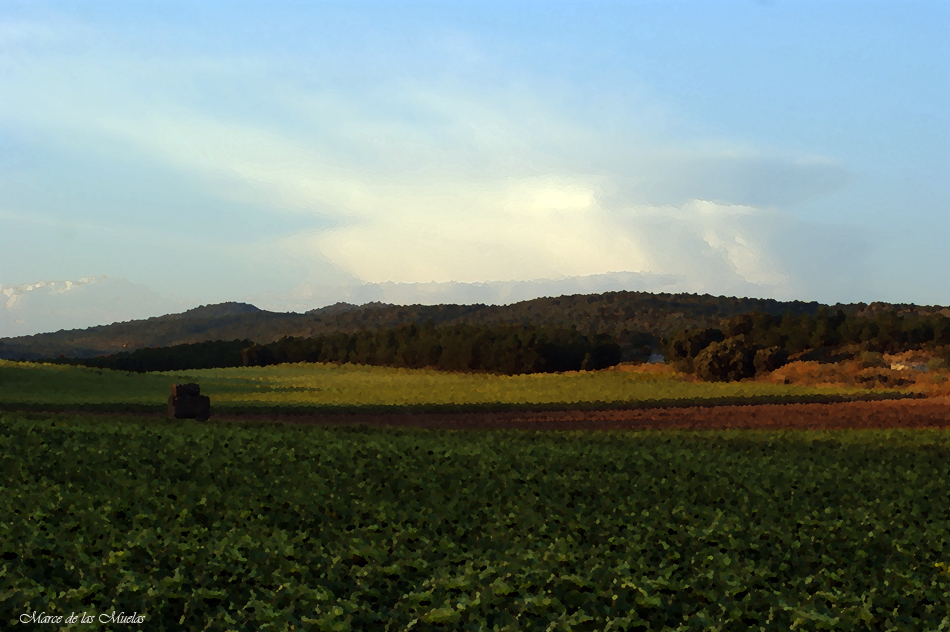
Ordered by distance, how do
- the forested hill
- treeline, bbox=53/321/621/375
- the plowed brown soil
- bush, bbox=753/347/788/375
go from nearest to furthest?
the plowed brown soil → bush, bbox=753/347/788/375 → treeline, bbox=53/321/621/375 → the forested hill

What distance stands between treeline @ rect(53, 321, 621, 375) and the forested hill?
24.1 m

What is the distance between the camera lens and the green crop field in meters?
38.8

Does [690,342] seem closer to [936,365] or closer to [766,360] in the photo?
[766,360]

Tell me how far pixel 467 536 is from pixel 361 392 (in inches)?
1399

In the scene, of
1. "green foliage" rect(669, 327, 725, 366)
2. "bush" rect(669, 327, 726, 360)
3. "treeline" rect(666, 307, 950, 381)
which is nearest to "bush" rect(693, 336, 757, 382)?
"treeline" rect(666, 307, 950, 381)

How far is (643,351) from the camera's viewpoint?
96.5 meters

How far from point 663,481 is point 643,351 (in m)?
81.9

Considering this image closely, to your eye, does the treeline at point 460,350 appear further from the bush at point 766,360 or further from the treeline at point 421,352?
the bush at point 766,360

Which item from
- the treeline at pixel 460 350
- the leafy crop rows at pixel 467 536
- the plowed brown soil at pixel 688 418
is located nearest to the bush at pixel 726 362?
the treeline at pixel 460 350

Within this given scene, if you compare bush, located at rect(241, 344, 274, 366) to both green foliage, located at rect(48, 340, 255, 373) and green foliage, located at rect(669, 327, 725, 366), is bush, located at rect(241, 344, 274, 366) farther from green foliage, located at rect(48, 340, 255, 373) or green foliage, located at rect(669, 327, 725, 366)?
green foliage, located at rect(669, 327, 725, 366)

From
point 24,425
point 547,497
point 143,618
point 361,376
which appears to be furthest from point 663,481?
point 361,376

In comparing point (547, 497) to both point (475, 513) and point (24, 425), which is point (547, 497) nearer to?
point (475, 513)

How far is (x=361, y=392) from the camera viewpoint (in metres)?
47.1

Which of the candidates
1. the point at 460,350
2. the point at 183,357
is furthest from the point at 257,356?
the point at 460,350
